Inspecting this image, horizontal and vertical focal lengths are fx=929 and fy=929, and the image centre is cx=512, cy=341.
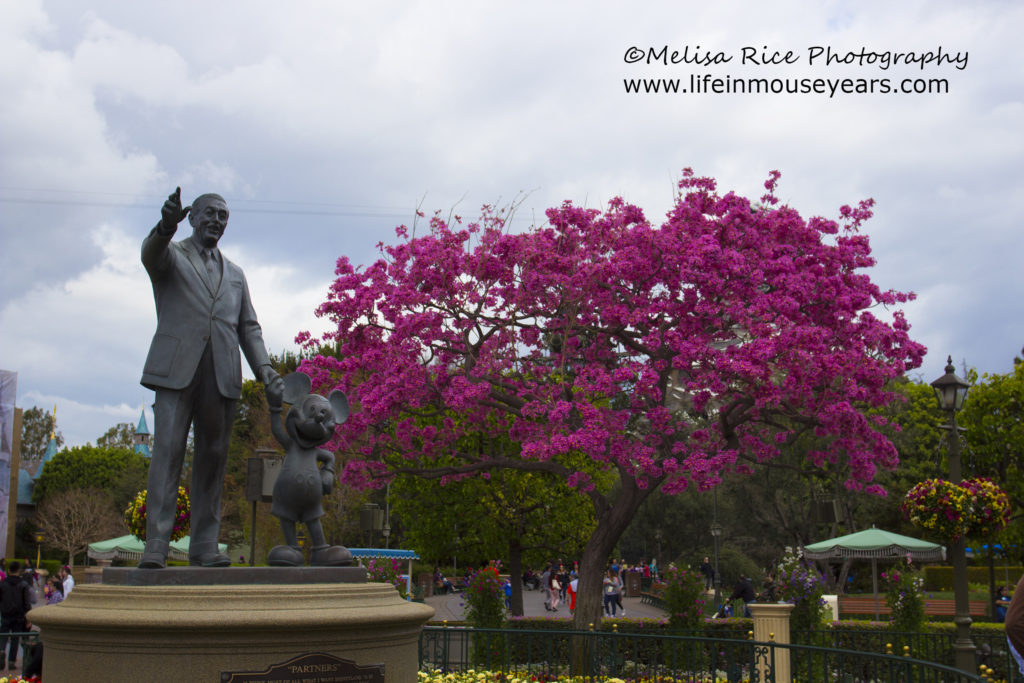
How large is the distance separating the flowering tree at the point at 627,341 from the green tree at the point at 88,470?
41.8m

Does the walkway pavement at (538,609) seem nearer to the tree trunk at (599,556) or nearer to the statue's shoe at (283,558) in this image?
the tree trunk at (599,556)

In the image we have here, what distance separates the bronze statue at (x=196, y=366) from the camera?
5848 mm

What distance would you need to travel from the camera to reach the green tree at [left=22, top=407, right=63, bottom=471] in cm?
6494

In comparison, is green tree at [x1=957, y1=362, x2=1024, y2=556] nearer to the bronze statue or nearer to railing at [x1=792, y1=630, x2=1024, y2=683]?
railing at [x1=792, y1=630, x2=1024, y2=683]

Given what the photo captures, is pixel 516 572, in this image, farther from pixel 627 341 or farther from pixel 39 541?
pixel 39 541

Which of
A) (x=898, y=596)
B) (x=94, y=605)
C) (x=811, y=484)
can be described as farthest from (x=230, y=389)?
(x=811, y=484)

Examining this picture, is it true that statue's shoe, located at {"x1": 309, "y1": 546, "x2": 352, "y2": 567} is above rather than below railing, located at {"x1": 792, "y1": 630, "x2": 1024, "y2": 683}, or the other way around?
above

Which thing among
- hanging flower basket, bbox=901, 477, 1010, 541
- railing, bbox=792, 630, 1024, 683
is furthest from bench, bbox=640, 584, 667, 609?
hanging flower basket, bbox=901, 477, 1010, 541

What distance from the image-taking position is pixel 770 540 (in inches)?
1766

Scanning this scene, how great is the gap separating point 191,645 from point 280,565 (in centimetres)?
93

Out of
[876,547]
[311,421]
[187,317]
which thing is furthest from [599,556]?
[876,547]

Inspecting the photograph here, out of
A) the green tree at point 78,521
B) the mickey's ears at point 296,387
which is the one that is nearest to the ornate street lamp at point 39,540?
the green tree at point 78,521

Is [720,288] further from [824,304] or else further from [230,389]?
[230,389]

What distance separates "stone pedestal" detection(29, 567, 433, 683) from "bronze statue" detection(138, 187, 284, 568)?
1.74ft
